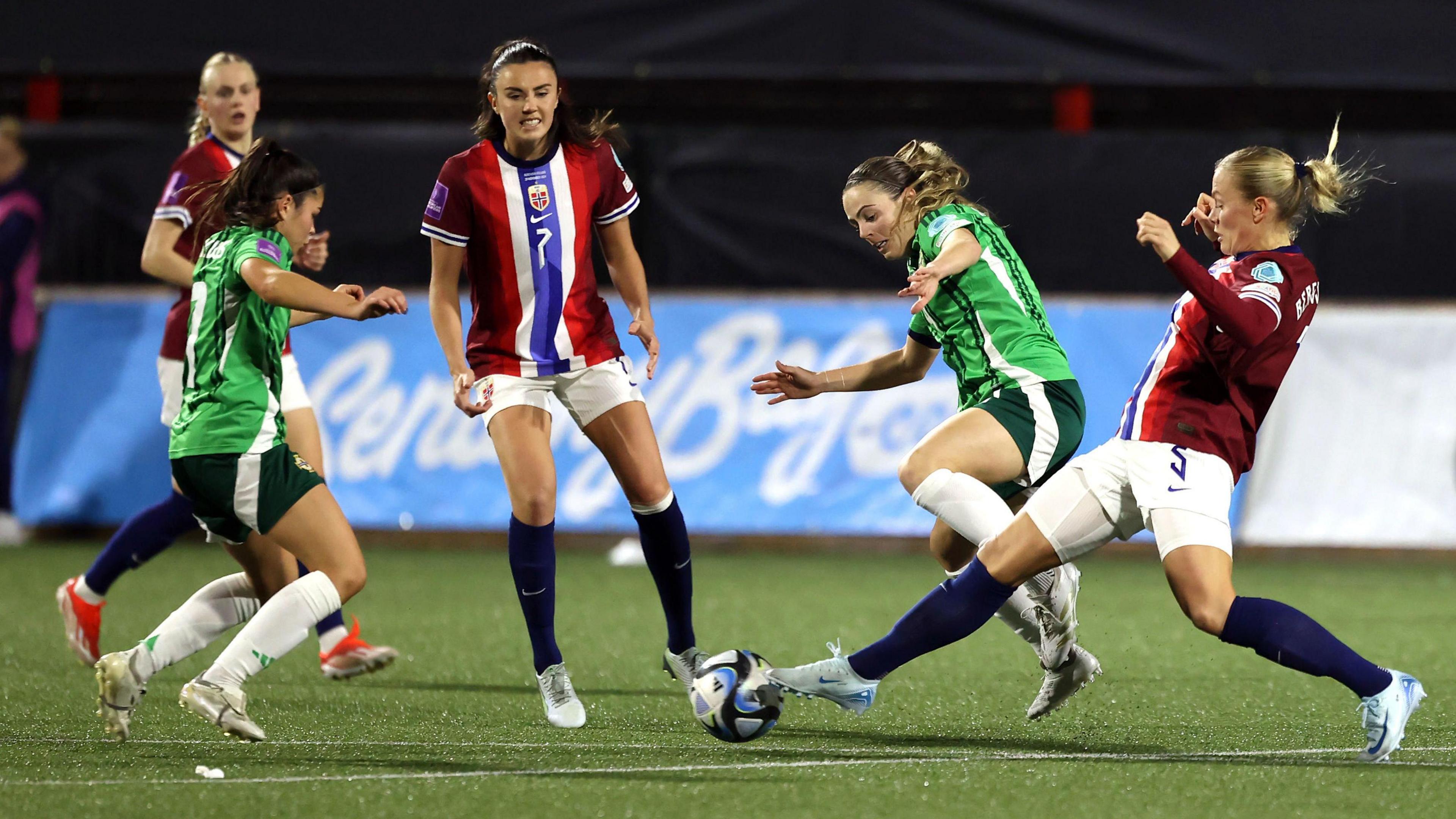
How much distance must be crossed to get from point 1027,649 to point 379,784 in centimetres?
289

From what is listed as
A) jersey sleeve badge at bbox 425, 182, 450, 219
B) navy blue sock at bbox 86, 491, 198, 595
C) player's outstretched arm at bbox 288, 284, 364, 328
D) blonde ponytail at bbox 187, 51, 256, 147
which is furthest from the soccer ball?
blonde ponytail at bbox 187, 51, 256, 147

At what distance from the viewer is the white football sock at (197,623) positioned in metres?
4.02

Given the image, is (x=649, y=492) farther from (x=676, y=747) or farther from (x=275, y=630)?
(x=275, y=630)

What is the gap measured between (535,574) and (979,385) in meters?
1.28

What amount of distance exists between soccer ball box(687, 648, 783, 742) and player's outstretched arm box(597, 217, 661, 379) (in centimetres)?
107

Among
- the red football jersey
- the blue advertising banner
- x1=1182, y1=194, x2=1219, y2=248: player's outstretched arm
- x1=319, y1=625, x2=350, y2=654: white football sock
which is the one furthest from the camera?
the blue advertising banner

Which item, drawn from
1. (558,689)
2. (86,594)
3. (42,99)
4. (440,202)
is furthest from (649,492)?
(42,99)

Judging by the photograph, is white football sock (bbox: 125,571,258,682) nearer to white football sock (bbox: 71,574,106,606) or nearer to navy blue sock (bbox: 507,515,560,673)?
navy blue sock (bbox: 507,515,560,673)

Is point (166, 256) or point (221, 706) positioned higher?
point (166, 256)

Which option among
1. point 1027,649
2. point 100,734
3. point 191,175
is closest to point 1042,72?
point 1027,649

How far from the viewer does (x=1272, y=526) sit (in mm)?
8984

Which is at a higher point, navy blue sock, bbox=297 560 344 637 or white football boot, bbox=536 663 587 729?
white football boot, bbox=536 663 587 729

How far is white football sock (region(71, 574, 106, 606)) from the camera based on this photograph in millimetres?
5348

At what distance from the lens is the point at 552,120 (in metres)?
4.58
